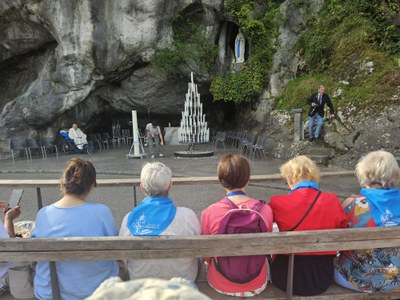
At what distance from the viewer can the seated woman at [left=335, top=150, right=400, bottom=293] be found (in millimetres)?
2377

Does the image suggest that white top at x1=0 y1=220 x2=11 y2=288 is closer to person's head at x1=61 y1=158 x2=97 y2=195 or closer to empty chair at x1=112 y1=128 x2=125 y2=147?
person's head at x1=61 y1=158 x2=97 y2=195

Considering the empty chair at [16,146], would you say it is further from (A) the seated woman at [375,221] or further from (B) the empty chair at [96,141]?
(A) the seated woman at [375,221]

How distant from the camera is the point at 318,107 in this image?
37.0 feet

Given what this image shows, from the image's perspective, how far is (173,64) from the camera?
17469 mm

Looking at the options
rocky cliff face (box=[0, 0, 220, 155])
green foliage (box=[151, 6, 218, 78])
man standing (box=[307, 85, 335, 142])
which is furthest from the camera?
green foliage (box=[151, 6, 218, 78])

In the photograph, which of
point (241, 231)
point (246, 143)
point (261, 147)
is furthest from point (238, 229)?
point (246, 143)

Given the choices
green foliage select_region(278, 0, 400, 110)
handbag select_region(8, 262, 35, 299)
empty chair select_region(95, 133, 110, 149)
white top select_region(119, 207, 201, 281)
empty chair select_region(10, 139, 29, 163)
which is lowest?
empty chair select_region(95, 133, 110, 149)

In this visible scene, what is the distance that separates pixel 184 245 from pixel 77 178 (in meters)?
1.03

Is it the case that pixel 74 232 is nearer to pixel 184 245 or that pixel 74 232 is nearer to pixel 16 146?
pixel 184 245

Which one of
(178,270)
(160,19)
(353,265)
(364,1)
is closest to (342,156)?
(364,1)

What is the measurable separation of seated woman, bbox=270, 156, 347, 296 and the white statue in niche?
16483 mm

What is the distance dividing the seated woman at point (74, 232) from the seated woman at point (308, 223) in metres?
1.27

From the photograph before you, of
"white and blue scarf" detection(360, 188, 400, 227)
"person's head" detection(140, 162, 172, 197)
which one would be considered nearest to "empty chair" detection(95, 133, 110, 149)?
"person's head" detection(140, 162, 172, 197)

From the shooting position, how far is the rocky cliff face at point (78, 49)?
16469 millimetres
